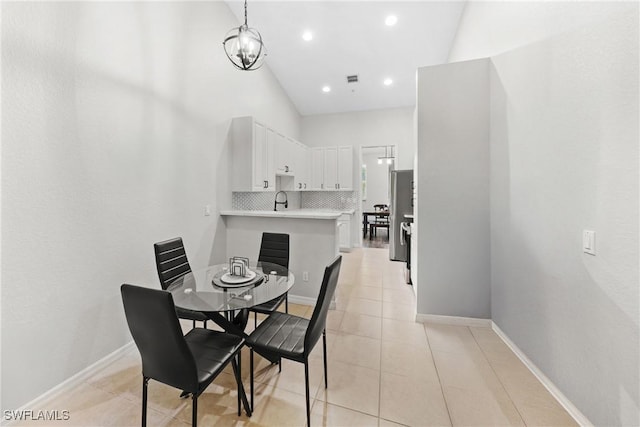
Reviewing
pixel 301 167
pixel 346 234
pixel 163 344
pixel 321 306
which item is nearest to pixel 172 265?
pixel 163 344

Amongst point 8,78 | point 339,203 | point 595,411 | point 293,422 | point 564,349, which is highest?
point 8,78

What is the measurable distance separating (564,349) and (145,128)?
369 cm

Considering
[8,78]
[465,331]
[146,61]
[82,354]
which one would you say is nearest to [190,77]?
[146,61]

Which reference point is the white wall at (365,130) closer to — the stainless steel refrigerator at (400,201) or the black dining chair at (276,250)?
the stainless steel refrigerator at (400,201)

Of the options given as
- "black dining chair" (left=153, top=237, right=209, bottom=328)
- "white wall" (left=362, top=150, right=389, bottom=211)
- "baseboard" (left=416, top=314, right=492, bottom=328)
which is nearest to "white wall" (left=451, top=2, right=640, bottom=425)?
"baseboard" (left=416, top=314, right=492, bottom=328)

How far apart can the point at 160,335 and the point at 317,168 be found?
5.37 meters

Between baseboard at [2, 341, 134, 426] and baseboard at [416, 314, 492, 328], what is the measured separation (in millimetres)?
2836

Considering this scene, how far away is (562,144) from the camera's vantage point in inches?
61.4

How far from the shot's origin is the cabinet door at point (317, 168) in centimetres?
618

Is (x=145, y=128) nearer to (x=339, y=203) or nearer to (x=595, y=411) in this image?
(x=595, y=411)

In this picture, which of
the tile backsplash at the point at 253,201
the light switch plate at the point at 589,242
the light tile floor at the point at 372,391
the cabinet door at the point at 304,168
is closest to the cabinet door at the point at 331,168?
the cabinet door at the point at 304,168

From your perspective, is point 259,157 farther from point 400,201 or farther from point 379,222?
point 379,222

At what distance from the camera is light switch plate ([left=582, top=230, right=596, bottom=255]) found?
1.35 metres

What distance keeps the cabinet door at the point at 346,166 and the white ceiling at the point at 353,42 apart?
1177mm
